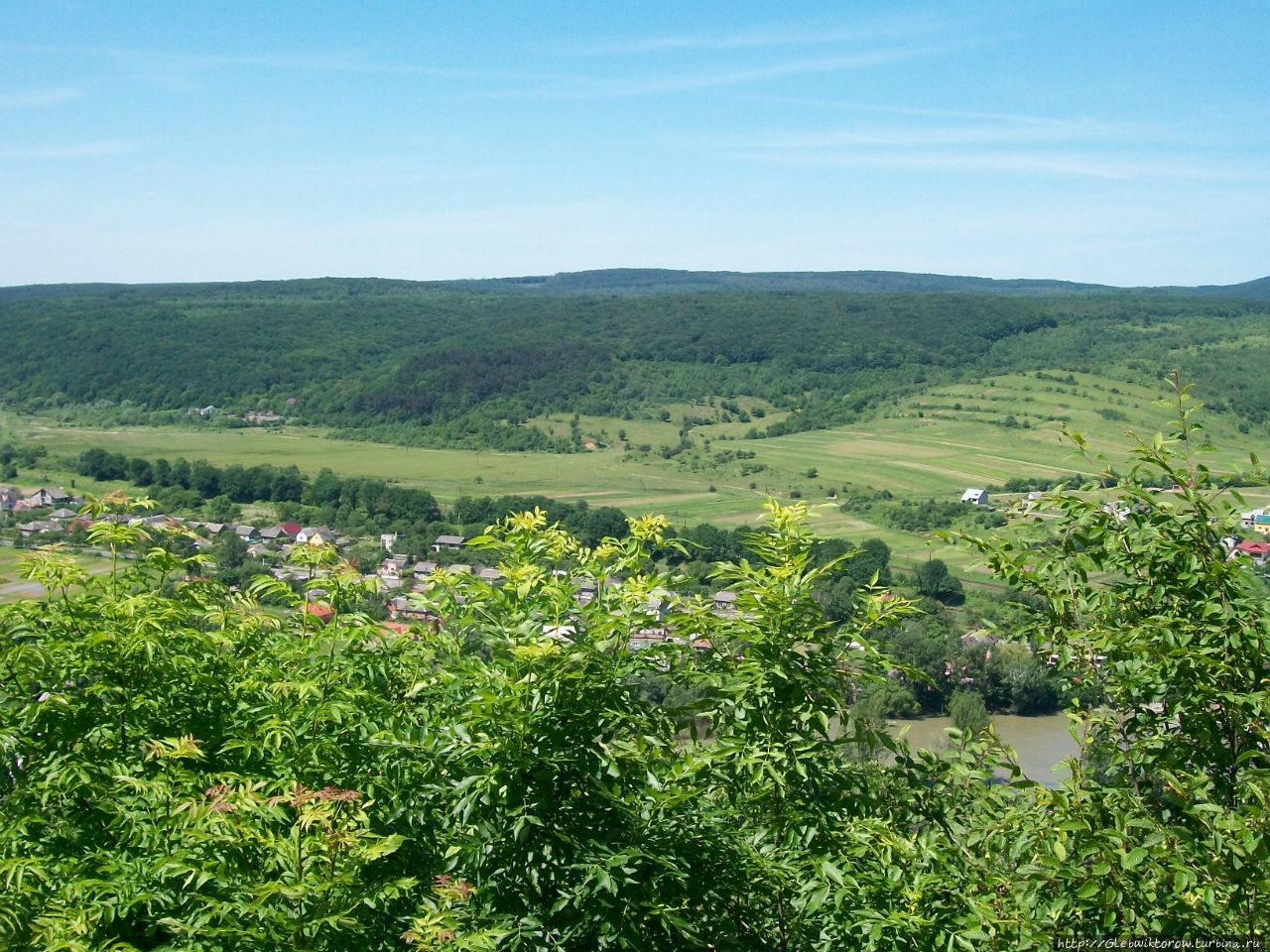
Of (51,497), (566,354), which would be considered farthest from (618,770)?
(566,354)

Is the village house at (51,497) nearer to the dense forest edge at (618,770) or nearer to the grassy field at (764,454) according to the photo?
the grassy field at (764,454)

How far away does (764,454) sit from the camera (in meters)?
70.8

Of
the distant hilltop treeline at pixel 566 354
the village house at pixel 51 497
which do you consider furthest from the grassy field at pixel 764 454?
the village house at pixel 51 497

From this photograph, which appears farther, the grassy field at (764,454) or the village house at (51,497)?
the grassy field at (764,454)

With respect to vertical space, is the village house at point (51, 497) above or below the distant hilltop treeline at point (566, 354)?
below

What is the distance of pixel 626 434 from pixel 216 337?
45438mm

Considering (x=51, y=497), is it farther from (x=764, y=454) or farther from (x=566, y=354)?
(x=566, y=354)

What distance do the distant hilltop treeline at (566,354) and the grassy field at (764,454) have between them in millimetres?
4741

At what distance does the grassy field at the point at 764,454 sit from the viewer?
5538cm

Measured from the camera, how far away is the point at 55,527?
26875 millimetres

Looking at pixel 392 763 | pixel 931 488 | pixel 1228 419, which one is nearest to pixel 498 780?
pixel 392 763

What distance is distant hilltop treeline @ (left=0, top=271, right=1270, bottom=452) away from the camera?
8531 cm

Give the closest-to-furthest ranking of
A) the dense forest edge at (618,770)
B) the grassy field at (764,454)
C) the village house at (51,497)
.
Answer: the dense forest edge at (618,770), the village house at (51,497), the grassy field at (764,454)

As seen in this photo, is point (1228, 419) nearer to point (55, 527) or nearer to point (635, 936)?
point (55, 527)
